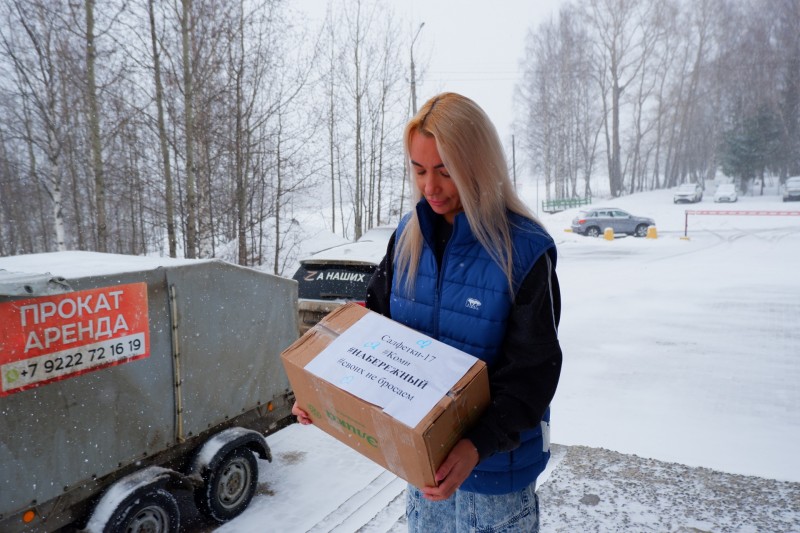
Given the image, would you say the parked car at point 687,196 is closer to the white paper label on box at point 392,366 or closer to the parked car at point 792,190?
the parked car at point 792,190

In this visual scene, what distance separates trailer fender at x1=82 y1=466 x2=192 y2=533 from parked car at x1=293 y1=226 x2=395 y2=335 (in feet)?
10.4

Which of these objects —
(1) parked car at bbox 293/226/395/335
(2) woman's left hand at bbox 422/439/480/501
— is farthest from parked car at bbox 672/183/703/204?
(2) woman's left hand at bbox 422/439/480/501

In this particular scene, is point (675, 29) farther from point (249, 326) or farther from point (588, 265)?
point (249, 326)

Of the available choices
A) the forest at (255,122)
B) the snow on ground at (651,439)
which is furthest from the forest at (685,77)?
the snow on ground at (651,439)

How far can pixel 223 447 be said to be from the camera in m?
4.16

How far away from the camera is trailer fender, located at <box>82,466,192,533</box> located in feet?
10.6

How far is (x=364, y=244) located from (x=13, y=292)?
5.56m

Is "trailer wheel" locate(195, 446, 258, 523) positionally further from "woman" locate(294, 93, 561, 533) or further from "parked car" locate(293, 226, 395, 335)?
"woman" locate(294, 93, 561, 533)

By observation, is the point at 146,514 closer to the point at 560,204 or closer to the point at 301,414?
the point at 301,414

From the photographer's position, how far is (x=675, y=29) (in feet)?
141

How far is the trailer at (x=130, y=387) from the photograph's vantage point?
2.90 m

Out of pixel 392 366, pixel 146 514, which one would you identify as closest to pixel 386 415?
pixel 392 366

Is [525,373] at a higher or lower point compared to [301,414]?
higher

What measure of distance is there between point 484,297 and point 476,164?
422mm
